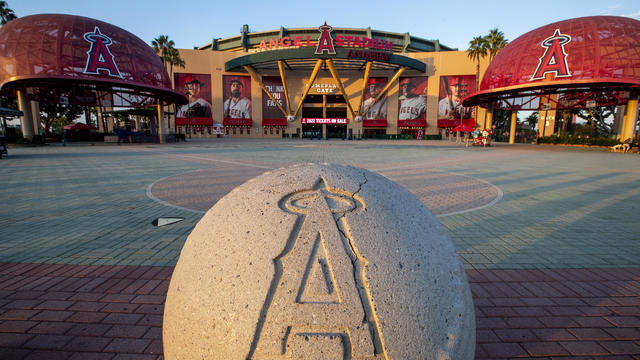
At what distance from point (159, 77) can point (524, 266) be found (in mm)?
34636

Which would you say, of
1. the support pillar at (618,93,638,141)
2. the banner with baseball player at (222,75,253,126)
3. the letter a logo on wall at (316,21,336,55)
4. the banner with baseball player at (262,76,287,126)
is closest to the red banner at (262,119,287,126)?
the banner with baseball player at (262,76,287,126)

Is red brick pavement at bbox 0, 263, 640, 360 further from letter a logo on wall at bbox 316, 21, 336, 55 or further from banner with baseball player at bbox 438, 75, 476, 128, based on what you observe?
banner with baseball player at bbox 438, 75, 476, 128

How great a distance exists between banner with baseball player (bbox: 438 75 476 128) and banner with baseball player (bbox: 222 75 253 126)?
119 ft

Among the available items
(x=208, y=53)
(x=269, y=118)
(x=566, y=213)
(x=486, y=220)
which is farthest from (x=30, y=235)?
(x=208, y=53)

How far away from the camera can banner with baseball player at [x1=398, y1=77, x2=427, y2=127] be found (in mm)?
52156

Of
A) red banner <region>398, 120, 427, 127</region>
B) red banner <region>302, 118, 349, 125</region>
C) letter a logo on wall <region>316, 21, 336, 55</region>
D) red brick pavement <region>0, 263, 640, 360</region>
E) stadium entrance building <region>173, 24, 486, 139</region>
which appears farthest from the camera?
red banner <region>302, 118, 349, 125</region>

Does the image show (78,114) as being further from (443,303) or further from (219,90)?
(443,303)

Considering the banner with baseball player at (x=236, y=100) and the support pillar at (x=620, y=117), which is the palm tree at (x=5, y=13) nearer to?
the banner with baseball player at (x=236, y=100)

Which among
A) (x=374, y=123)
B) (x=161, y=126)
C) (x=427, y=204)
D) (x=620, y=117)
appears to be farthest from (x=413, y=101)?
(x=427, y=204)

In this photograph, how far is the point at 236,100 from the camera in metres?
53.2

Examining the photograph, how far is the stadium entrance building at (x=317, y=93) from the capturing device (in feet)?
167

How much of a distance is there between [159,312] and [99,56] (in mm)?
31840

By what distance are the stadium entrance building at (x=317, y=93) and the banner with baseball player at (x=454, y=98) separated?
16 cm

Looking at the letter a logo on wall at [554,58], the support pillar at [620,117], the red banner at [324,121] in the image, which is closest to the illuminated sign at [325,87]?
the red banner at [324,121]
